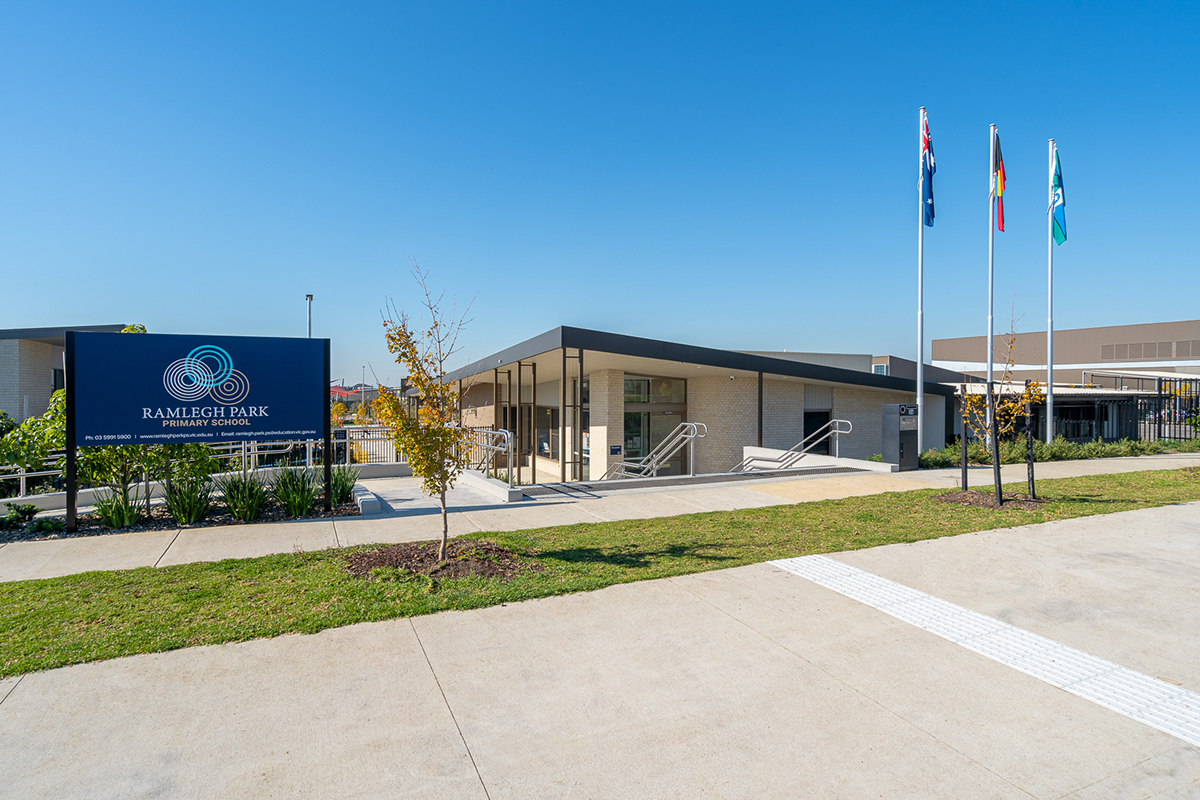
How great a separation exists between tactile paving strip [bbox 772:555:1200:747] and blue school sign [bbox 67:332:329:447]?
7.90 meters

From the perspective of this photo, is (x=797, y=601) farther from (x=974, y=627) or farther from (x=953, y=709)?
(x=953, y=709)

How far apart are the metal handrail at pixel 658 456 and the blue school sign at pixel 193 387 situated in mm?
10224

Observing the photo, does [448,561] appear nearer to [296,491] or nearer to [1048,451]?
[296,491]

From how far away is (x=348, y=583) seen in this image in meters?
5.87

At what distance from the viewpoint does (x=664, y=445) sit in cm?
1930

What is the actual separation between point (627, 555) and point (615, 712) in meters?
3.35

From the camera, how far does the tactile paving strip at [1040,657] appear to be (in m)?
3.74

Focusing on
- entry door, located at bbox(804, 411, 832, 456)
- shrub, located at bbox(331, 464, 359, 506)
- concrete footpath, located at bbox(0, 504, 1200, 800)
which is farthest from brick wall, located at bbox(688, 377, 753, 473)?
concrete footpath, located at bbox(0, 504, 1200, 800)

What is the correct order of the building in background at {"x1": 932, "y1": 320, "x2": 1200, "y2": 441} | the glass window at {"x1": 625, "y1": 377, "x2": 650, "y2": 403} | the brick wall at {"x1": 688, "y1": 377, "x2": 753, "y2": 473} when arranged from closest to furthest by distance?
the brick wall at {"x1": 688, "y1": 377, "x2": 753, "y2": 473} → the glass window at {"x1": 625, "y1": 377, "x2": 650, "y2": 403} → the building in background at {"x1": 932, "y1": 320, "x2": 1200, "y2": 441}

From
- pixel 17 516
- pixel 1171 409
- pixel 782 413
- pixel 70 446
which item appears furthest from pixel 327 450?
pixel 1171 409

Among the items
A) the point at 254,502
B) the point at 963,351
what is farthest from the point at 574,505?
the point at 963,351

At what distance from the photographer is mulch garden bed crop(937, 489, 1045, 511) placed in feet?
33.3

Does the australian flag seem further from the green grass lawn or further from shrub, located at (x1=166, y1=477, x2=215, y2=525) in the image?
shrub, located at (x1=166, y1=477, x2=215, y2=525)

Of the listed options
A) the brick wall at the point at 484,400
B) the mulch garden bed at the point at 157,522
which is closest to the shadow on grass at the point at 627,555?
the mulch garden bed at the point at 157,522
